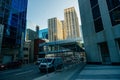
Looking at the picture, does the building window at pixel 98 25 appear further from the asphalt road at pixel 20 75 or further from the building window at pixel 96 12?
the asphalt road at pixel 20 75

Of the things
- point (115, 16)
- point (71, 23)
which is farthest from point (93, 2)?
point (71, 23)

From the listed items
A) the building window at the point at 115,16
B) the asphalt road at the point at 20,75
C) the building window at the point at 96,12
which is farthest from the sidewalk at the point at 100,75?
the building window at the point at 96,12

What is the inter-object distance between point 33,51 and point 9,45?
27.2 meters

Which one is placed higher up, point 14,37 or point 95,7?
point 95,7

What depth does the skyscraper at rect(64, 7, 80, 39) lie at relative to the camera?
11896 centimetres

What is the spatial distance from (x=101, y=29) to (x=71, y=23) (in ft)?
334

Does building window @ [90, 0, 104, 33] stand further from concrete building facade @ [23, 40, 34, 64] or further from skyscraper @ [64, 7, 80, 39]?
skyscraper @ [64, 7, 80, 39]

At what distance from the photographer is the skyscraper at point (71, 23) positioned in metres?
119

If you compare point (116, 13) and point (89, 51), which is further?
point (89, 51)

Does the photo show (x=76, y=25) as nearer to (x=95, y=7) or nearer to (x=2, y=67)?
(x=95, y=7)

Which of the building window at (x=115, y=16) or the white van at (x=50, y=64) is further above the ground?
the building window at (x=115, y=16)

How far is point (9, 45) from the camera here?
37188mm

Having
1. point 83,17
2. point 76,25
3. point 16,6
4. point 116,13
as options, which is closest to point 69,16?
point 76,25

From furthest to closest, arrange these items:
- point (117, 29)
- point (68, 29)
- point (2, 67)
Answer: point (68, 29) → point (2, 67) → point (117, 29)
